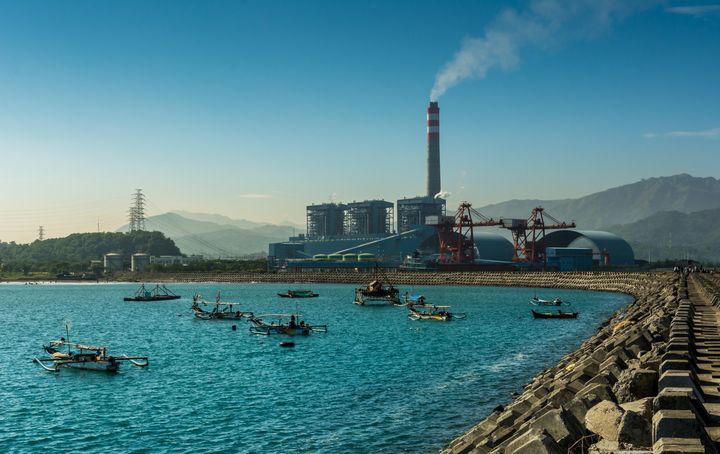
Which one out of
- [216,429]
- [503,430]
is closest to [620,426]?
[503,430]

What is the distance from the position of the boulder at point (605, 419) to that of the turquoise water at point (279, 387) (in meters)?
13.9

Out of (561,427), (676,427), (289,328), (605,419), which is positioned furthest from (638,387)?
(289,328)

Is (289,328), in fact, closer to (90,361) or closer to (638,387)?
(90,361)

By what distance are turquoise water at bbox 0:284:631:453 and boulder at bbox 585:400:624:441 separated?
1391cm

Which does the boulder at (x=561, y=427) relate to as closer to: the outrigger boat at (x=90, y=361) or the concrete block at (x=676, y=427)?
the concrete block at (x=676, y=427)

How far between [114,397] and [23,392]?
6322 millimetres

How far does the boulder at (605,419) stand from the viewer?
11.4m

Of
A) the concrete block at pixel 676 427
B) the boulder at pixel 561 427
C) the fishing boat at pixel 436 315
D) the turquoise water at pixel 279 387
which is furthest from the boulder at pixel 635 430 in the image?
the fishing boat at pixel 436 315

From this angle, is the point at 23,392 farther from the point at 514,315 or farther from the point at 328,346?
the point at 514,315

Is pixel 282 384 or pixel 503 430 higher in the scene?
pixel 503 430

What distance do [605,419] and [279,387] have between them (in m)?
29.5

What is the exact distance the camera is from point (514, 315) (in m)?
88.1

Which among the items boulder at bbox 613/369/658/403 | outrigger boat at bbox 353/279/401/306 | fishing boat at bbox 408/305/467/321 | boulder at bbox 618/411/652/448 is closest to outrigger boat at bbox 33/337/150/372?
boulder at bbox 613/369/658/403

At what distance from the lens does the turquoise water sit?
27.8 m
